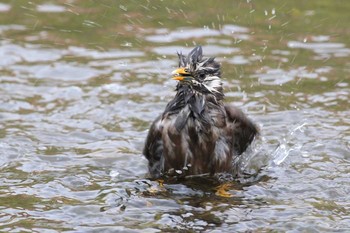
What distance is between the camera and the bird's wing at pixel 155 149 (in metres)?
8.93

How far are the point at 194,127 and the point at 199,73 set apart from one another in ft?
1.81

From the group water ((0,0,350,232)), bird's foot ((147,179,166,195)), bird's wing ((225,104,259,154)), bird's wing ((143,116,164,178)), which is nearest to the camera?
water ((0,0,350,232))

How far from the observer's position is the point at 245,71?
12492mm

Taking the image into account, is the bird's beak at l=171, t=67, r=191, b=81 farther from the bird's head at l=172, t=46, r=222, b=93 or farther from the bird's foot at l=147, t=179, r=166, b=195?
the bird's foot at l=147, t=179, r=166, b=195

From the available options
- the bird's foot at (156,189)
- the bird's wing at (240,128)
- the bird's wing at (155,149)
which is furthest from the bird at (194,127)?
the bird's foot at (156,189)

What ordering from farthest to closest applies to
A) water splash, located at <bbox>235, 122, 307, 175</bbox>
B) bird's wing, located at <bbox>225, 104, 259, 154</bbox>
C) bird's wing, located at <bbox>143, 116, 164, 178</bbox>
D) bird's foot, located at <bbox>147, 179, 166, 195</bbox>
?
water splash, located at <bbox>235, 122, 307, 175</bbox> < bird's wing, located at <bbox>225, 104, 259, 154</bbox> < bird's wing, located at <bbox>143, 116, 164, 178</bbox> < bird's foot, located at <bbox>147, 179, 166, 195</bbox>

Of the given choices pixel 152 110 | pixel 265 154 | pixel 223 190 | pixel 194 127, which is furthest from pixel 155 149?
pixel 152 110

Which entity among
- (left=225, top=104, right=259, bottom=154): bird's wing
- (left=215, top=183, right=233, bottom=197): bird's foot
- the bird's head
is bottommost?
(left=215, top=183, right=233, bottom=197): bird's foot

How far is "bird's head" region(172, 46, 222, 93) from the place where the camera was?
8.58 meters

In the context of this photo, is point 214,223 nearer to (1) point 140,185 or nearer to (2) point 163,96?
(1) point 140,185

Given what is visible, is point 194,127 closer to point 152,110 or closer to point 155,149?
point 155,149

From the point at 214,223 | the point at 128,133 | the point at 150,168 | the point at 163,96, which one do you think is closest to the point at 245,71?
the point at 163,96

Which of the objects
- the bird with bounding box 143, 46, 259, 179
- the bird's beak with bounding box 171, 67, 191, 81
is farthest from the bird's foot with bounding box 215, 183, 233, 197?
the bird's beak with bounding box 171, 67, 191, 81

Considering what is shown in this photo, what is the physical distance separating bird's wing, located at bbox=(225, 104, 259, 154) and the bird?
0.54 ft
